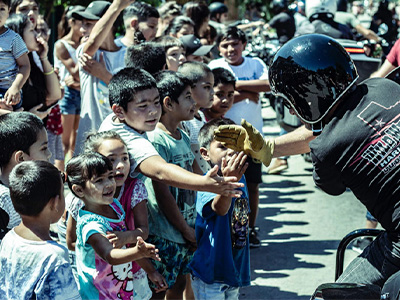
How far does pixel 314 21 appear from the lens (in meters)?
8.34

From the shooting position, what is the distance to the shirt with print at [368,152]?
281cm

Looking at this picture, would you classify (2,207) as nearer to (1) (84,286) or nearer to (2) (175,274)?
(1) (84,286)

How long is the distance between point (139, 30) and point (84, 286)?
3290mm

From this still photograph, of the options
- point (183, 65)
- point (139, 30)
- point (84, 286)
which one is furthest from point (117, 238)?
point (139, 30)

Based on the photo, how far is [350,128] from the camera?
284 centimetres

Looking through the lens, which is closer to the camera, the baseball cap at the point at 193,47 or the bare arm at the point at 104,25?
the bare arm at the point at 104,25

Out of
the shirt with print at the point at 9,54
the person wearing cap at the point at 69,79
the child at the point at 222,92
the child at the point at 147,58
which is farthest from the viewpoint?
the person wearing cap at the point at 69,79

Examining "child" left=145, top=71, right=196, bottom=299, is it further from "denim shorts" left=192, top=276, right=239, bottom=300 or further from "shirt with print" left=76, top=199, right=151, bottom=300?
"shirt with print" left=76, top=199, right=151, bottom=300

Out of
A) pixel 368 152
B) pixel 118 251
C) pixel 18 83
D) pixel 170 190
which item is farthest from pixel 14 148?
pixel 368 152

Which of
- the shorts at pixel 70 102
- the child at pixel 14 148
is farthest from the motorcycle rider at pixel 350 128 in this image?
the shorts at pixel 70 102

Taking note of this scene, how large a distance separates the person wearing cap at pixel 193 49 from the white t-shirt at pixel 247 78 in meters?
0.15

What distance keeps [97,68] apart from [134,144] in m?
1.73

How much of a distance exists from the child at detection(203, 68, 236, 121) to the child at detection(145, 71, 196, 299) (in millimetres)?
1146

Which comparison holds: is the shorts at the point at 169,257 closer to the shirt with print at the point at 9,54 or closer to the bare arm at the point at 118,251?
the bare arm at the point at 118,251
